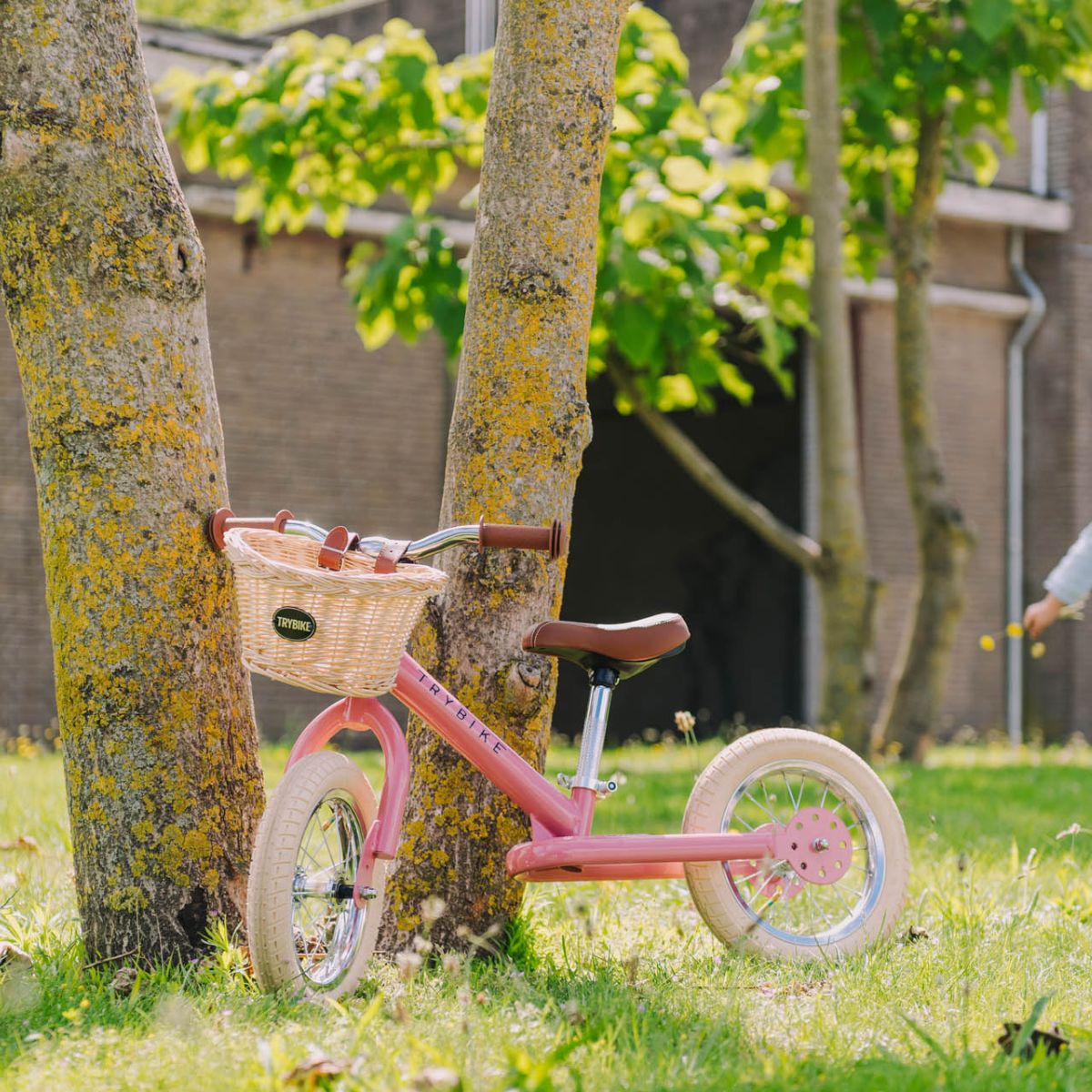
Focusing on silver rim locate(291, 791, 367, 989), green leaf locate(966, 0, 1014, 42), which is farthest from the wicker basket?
green leaf locate(966, 0, 1014, 42)

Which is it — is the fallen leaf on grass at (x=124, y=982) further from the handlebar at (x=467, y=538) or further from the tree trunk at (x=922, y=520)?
the tree trunk at (x=922, y=520)

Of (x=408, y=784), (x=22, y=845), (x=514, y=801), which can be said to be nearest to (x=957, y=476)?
(x=22, y=845)

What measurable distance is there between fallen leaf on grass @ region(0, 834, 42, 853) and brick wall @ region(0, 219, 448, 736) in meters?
6.11

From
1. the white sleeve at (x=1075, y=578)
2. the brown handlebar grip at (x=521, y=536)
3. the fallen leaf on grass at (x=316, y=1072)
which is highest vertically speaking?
the brown handlebar grip at (x=521, y=536)

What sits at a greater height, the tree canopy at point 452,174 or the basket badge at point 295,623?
the tree canopy at point 452,174

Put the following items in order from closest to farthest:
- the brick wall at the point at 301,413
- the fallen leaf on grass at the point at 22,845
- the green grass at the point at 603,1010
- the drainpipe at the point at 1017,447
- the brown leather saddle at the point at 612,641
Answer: the green grass at the point at 603,1010, the brown leather saddle at the point at 612,641, the fallen leaf on grass at the point at 22,845, the brick wall at the point at 301,413, the drainpipe at the point at 1017,447

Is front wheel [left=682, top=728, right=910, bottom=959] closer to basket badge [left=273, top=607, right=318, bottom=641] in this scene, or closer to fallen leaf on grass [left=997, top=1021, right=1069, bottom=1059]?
fallen leaf on grass [left=997, top=1021, right=1069, bottom=1059]

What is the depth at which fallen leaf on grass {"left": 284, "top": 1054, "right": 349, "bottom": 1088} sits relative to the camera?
2709 millimetres

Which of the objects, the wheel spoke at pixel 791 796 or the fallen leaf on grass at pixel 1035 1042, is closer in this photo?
the fallen leaf on grass at pixel 1035 1042

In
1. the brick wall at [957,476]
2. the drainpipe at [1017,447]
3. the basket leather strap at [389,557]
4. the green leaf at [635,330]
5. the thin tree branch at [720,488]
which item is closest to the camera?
the basket leather strap at [389,557]

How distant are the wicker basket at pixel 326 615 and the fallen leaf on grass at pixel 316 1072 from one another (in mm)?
821

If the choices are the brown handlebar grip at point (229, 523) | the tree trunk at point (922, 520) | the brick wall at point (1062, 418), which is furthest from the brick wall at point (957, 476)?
the brown handlebar grip at point (229, 523)

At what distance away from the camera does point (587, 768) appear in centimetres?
386

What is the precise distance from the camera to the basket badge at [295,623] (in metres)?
3.25
